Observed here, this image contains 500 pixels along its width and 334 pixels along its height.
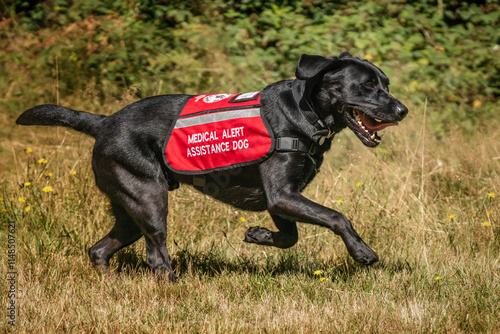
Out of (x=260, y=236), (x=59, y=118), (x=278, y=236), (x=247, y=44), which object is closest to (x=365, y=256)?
(x=278, y=236)

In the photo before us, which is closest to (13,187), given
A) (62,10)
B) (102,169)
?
(102,169)

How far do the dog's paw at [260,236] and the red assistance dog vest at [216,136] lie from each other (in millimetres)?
521

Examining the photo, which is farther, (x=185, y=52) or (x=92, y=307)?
(x=185, y=52)

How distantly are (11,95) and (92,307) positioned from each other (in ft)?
16.1

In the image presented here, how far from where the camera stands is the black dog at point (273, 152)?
3316 mm

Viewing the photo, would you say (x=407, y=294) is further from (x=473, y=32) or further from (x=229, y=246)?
(x=473, y=32)

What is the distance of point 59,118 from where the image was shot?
12.3ft

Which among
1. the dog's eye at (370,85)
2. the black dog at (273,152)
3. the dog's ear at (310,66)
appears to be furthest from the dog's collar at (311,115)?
the dog's eye at (370,85)

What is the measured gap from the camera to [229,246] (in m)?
4.23

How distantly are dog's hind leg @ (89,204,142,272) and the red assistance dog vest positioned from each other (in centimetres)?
59

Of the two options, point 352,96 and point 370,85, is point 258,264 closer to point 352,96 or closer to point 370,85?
point 352,96

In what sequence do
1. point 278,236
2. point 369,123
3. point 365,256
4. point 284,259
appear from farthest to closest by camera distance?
1. point 284,259
2. point 278,236
3. point 369,123
4. point 365,256

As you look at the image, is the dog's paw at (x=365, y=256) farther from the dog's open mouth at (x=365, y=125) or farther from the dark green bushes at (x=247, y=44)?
the dark green bushes at (x=247, y=44)

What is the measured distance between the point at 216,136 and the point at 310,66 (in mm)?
752
